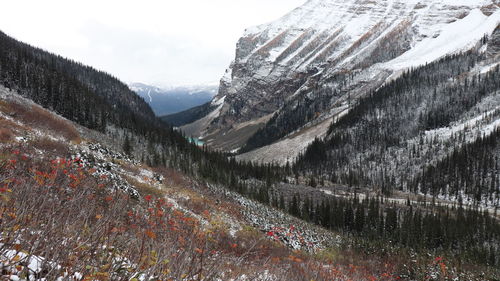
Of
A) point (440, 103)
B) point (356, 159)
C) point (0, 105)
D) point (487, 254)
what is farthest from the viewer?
point (440, 103)

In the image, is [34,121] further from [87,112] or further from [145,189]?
[87,112]

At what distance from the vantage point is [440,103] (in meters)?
156

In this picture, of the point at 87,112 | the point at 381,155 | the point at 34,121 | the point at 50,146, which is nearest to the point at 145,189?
the point at 50,146

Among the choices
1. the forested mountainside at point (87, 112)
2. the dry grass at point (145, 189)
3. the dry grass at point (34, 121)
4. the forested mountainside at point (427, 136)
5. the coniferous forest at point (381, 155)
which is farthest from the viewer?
the forested mountainside at point (427, 136)

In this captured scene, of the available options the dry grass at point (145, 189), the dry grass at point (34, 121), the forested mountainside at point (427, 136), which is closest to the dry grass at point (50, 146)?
the dry grass at point (145, 189)

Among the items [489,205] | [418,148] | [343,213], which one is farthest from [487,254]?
[418,148]

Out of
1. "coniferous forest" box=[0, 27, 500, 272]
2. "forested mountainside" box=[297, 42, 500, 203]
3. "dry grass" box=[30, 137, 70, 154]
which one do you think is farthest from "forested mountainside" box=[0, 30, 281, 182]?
"forested mountainside" box=[297, 42, 500, 203]

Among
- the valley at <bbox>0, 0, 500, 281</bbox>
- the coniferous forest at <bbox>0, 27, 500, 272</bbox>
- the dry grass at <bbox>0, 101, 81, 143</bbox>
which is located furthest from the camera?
the coniferous forest at <bbox>0, 27, 500, 272</bbox>

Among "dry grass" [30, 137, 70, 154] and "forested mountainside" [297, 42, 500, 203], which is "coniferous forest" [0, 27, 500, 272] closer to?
"forested mountainside" [297, 42, 500, 203]

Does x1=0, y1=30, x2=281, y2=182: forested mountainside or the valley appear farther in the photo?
x1=0, y1=30, x2=281, y2=182: forested mountainside

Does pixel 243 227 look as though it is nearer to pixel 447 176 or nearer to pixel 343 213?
pixel 343 213

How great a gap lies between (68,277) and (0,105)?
3983cm

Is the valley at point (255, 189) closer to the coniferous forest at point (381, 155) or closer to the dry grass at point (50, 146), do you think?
the dry grass at point (50, 146)

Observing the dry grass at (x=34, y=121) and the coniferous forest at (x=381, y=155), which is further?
the coniferous forest at (x=381, y=155)
